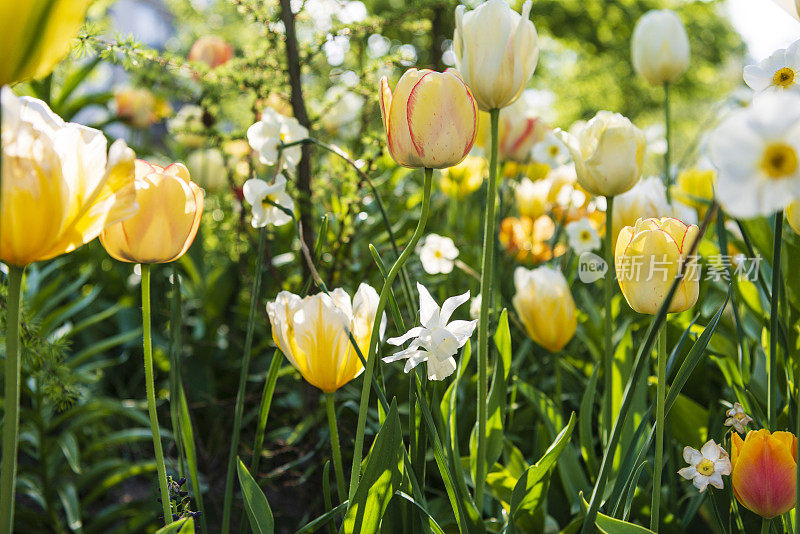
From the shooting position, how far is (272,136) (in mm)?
846

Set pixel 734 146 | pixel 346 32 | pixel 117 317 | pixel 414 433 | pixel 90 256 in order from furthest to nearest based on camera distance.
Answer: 1. pixel 90 256
2. pixel 117 317
3. pixel 346 32
4. pixel 414 433
5. pixel 734 146

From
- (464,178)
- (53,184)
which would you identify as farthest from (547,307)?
(464,178)

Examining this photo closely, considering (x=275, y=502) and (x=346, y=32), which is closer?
(x=346, y=32)

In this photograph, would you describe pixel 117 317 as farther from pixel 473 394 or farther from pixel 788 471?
pixel 788 471

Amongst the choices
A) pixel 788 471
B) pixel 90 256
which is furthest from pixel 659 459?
pixel 90 256

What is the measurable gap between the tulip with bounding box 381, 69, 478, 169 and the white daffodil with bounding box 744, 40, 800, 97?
285 mm

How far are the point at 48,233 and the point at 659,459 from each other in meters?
0.54

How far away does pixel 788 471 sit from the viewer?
0.60m

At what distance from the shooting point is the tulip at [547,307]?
38.5 inches

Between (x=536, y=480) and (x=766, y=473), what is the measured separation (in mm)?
218

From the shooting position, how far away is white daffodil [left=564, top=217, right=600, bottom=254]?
1147mm

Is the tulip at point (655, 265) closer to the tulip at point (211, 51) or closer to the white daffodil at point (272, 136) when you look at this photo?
the white daffodil at point (272, 136)

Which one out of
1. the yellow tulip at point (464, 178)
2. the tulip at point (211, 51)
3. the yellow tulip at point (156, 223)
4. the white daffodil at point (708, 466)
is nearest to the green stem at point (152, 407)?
the yellow tulip at point (156, 223)

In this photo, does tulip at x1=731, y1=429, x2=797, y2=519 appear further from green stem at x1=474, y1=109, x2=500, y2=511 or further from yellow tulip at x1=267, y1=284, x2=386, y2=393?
yellow tulip at x1=267, y1=284, x2=386, y2=393
